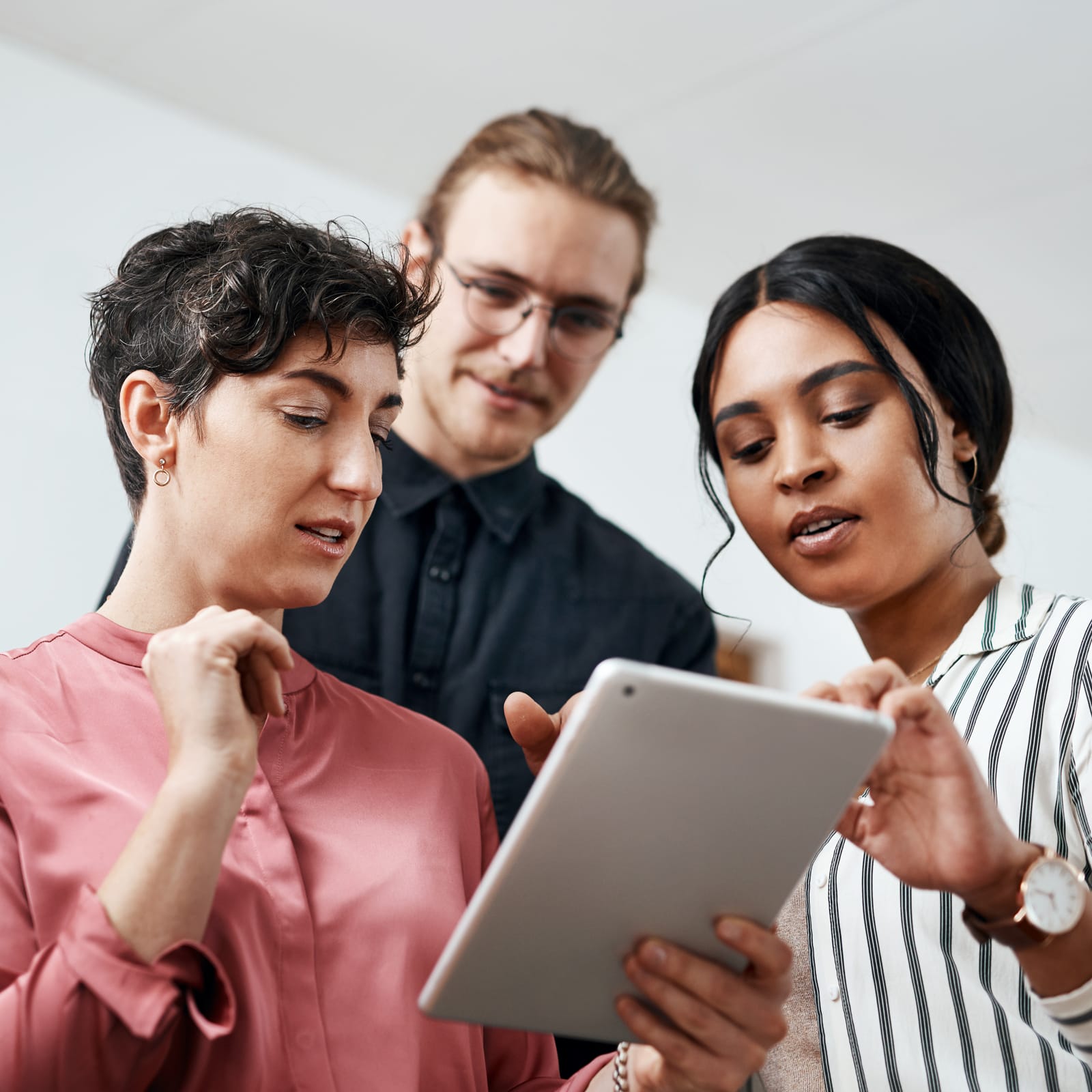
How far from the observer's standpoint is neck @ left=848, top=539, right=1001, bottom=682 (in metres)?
1.61

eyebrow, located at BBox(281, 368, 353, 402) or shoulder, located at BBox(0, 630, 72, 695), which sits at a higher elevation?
eyebrow, located at BBox(281, 368, 353, 402)

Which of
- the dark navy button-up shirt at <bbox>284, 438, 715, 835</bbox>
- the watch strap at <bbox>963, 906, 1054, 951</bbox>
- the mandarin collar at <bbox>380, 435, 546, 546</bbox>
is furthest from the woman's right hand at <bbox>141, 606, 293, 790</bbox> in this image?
the mandarin collar at <bbox>380, 435, 546, 546</bbox>

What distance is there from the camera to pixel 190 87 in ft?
10.5

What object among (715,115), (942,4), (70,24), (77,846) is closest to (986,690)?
(77,846)

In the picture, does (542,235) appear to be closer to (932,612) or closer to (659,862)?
(932,612)

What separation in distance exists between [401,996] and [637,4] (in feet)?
7.36

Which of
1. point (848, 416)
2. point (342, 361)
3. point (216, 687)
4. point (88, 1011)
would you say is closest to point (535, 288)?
point (848, 416)

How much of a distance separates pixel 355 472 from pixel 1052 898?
2.62 ft

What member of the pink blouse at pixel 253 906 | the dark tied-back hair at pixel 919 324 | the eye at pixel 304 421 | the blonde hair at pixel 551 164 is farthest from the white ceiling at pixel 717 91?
the pink blouse at pixel 253 906

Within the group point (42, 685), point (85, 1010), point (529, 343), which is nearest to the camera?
point (85, 1010)

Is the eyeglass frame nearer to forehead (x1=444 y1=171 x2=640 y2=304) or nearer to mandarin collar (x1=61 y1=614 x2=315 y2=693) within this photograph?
forehead (x1=444 y1=171 x2=640 y2=304)

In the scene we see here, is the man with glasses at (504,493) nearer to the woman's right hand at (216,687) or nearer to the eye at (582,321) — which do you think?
the eye at (582,321)

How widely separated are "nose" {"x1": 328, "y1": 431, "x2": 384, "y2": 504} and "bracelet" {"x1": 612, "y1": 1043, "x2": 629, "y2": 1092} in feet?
2.06

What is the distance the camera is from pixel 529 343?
2236mm
